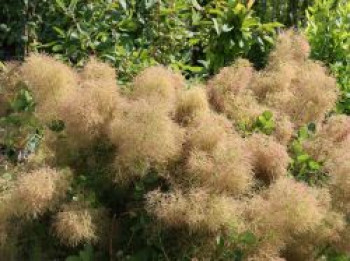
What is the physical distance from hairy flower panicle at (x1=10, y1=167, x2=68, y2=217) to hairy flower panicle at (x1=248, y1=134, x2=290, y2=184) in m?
0.63

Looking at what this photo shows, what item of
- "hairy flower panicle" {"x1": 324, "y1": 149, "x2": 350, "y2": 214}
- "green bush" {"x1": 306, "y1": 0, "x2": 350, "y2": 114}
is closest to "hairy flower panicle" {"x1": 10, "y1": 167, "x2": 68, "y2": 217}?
"hairy flower panicle" {"x1": 324, "y1": 149, "x2": 350, "y2": 214}

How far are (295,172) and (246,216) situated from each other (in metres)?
0.37

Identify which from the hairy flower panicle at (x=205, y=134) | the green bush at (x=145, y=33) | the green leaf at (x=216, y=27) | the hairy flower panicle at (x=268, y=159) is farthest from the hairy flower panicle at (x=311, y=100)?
the green leaf at (x=216, y=27)

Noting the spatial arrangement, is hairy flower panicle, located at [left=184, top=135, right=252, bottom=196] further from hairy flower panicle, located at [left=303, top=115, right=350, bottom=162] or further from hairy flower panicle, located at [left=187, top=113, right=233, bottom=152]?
hairy flower panicle, located at [left=303, top=115, right=350, bottom=162]

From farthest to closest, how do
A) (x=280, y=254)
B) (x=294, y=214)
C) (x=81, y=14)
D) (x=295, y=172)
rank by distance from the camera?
1. (x=81, y=14)
2. (x=295, y=172)
3. (x=280, y=254)
4. (x=294, y=214)


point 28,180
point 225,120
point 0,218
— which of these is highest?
point 225,120

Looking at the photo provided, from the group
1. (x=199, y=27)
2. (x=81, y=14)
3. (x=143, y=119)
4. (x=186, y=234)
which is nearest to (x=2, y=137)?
(x=143, y=119)

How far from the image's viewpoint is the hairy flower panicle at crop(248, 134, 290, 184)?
2.11m

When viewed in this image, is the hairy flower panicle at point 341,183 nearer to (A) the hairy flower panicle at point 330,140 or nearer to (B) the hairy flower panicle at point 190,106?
(A) the hairy flower panicle at point 330,140

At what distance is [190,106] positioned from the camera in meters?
2.18

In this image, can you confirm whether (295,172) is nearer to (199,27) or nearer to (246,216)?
(246,216)

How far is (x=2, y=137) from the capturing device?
7.61ft

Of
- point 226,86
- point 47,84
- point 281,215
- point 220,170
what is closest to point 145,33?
point 226,86

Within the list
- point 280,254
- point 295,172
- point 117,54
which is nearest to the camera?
point 280,254
